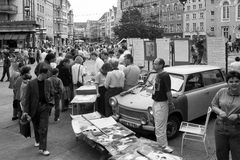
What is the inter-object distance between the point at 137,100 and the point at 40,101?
2.29 m

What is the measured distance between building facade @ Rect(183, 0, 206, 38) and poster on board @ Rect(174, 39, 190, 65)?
63.2 meters

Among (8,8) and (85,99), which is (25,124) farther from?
(8,8)

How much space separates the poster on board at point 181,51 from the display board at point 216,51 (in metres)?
1.35

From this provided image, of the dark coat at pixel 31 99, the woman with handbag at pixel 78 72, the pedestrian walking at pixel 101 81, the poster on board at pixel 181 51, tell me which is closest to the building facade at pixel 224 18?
the poster on board at pixel 181 51

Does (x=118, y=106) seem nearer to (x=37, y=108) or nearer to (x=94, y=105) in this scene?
(x=94, y=105)

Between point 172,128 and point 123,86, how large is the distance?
6.01 feet

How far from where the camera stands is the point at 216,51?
459 inches

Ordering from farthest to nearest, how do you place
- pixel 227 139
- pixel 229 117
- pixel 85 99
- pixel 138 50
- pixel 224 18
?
1. pixel 224 18
2. pixel 138 50
3. pixel 85 99
4. pixel 227 139
5. pixel 229 117

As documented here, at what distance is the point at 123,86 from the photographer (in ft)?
26.1

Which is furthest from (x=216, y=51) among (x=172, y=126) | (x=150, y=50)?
(x=172, y=126)

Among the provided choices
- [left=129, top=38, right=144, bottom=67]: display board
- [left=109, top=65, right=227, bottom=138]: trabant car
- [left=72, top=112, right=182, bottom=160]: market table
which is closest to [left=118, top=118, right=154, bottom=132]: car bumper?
[left=109, top=65, right=227, bottom=138]: trabant car

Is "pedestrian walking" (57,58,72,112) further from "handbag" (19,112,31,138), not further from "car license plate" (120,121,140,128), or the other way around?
"handbag" (19,112,31,138)

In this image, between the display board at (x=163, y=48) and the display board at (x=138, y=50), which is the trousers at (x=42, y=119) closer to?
the display board at (x=163, y=48)

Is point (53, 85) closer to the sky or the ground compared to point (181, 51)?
closer to the ground
